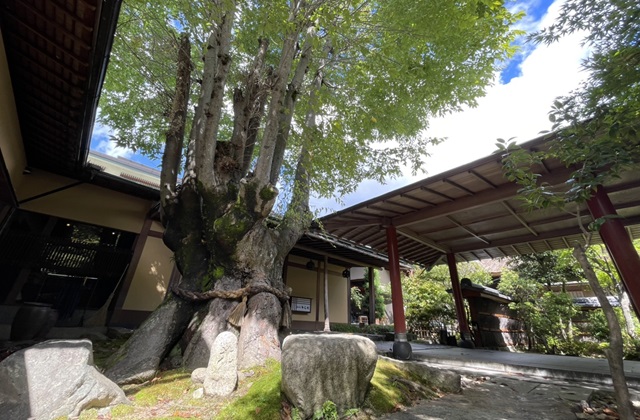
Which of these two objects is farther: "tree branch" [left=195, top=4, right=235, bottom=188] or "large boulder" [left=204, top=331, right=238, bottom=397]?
"tree branch" [left=195, top=4, right=235, bottom=188]

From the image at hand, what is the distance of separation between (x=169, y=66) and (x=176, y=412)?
651 centimetres

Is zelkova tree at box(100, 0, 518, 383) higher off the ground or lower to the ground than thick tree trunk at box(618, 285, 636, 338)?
higher

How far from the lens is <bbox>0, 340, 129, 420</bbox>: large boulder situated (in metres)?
2.35

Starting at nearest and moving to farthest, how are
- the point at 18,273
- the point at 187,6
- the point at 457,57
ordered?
the point at 187,6 → the point at 457,57 → the point at 18,273

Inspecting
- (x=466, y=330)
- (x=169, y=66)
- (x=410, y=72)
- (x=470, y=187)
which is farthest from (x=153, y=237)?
(x=466, y=330)

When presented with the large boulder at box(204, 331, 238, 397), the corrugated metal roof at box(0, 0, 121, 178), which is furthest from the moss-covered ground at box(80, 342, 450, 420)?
the corrugated metal roof at box(0, 0, 121, 178)

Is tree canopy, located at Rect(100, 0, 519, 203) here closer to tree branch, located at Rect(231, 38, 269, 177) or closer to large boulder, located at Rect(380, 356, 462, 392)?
tree branch, located at Rect(231, 38, 269, 177)

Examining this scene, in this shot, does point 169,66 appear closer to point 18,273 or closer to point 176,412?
point 18,273

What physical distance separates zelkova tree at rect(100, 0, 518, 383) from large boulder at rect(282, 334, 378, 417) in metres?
1.22

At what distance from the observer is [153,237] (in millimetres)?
8523

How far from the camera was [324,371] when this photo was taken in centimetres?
280

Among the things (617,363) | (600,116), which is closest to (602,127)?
(600,116)

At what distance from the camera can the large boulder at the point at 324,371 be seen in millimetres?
2668

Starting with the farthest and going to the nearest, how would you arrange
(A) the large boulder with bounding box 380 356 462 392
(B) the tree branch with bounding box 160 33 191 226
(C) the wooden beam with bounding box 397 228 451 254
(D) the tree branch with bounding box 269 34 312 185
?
(C) the wooden beam with bounding box 397 228 451 254
(D) the tree branch with bounding box 269 34 312 185
(B) the tree branch with bounding box 160 33 191 226
(A) the large boulder with bounding box 380 356 462 392
